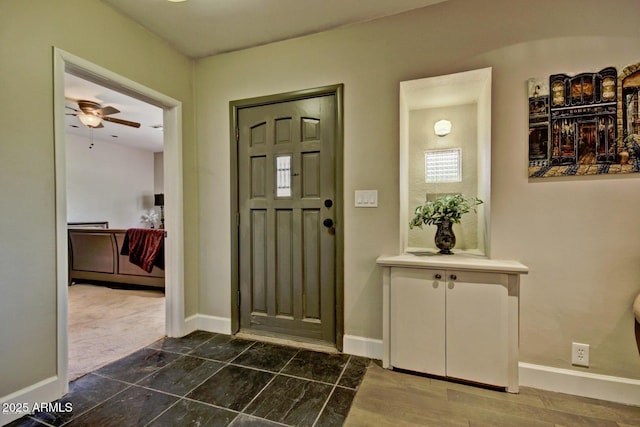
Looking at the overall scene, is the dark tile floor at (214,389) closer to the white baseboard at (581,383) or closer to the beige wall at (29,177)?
the beige wall at (29,177)

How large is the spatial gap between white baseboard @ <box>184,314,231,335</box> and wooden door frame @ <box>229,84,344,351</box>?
0.25 ft

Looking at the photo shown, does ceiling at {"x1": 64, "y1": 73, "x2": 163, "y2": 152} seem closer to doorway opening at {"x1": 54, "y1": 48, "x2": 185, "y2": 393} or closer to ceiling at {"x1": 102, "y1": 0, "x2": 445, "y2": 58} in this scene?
doorway opening at {"x1": 54, "y1": 48, "x2": 185, "y2": 393}

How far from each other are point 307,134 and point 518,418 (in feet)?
7.19

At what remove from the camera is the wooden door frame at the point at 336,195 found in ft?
7.07

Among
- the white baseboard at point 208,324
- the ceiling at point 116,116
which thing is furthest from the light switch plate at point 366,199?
the ceiling at point 116,116

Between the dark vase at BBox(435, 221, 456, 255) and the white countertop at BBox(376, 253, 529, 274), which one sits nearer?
the white countertop at BBox(376, 253, 529, 274)

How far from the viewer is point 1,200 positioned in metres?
1.44

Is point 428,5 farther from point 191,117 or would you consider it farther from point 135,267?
point 135,267

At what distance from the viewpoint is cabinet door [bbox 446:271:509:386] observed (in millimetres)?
1654

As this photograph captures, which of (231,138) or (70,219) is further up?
(231,138)

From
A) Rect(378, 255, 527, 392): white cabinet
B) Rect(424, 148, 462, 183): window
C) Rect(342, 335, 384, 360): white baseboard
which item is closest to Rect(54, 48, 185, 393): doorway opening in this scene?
Rect(342, 335, 384, 360): white baseboard

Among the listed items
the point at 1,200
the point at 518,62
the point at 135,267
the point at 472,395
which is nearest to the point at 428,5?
the point at 518,62

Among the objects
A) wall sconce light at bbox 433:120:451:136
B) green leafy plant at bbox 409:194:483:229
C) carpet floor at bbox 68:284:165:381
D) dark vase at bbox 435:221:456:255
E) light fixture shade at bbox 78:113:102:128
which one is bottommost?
carpet floor at bbox 68:284:165:381

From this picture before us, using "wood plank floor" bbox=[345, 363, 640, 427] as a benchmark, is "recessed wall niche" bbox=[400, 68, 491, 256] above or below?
above
